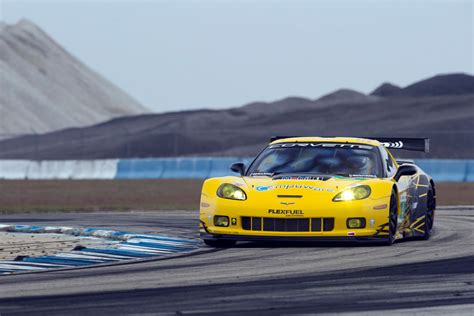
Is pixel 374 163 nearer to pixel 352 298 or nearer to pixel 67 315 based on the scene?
pixel 352 298

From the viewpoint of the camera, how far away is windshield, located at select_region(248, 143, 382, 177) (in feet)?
44.5

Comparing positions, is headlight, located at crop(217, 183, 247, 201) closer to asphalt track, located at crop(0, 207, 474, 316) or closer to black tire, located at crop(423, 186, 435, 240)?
asphalt track, located at crop(0, 207, 474, 316)

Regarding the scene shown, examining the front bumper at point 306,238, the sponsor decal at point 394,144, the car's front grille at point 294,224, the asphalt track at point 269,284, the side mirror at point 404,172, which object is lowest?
the asphalt track at point 269,284

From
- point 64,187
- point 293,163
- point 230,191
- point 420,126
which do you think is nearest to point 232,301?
point 230,191

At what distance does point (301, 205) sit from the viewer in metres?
12.5

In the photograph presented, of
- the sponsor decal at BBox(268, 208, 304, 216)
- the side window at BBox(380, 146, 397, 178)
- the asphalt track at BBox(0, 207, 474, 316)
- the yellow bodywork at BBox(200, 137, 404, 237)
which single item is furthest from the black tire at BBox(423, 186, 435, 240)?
Result: the sponsor decal at BBox(268, 208, 304, 216)

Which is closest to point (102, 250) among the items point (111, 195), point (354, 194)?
point (354, 194)

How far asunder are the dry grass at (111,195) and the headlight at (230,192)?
904cm

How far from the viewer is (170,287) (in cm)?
921

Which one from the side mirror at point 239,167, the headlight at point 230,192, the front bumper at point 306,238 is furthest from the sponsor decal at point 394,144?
the headlight at point 230,192

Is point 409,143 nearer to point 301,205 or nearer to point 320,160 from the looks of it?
point 320,160

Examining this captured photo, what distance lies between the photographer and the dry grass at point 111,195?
23.3 m

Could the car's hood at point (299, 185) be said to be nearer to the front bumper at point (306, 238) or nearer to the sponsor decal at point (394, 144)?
the front bumper at point (306, 238)

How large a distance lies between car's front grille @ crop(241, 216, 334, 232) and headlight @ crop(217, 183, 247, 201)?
0.34 metres
